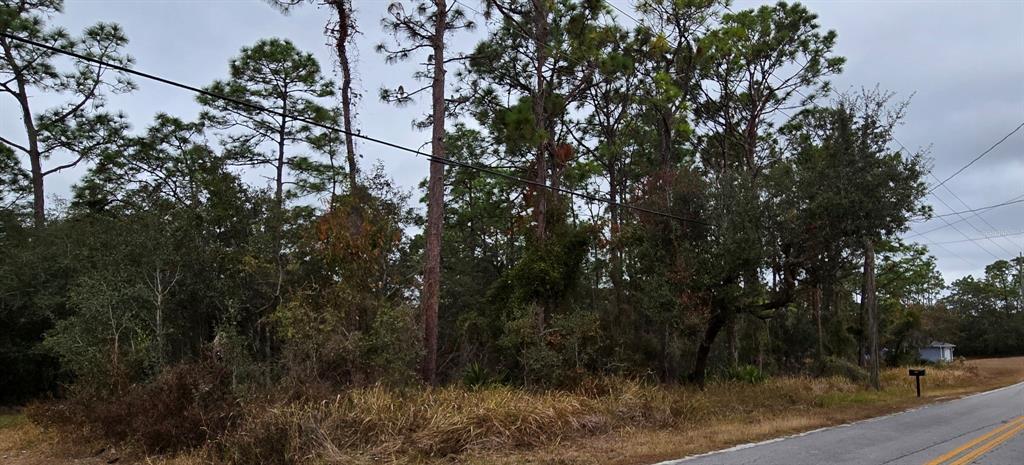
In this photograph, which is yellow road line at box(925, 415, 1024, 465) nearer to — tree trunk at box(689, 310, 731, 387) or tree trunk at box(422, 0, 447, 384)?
tree trunk at box(689, 310, 731, 387)

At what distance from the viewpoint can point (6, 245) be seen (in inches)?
856

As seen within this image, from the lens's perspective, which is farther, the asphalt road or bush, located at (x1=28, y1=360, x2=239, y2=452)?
bush, located at (x1=28, y1=360, x2=239, y2=452)

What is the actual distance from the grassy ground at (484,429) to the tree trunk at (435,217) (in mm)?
2794

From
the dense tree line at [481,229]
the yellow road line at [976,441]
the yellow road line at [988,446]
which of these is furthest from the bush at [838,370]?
the yellow road line at [988,446]

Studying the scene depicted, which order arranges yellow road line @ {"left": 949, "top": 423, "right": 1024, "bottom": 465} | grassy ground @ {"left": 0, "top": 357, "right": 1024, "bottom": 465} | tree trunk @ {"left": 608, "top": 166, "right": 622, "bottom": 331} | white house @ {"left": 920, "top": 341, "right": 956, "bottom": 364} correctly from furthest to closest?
white house @ {"left": 920, "top": 341, "right": 956, "bottom": 364} < tree trunk @ {"left": 608, "top": 166, "right": 622, "bottom": 331} < grassy ground @ {"left": 0, "top": 357, "right": 1024, "bottom": 465} < yellow road line @ {"left": 949, "top": 423, "right": 1024, "bottom": 465}

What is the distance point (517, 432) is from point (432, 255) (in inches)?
255

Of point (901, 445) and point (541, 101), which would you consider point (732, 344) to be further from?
point (901, 445)

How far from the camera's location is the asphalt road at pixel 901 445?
9422 millimetres

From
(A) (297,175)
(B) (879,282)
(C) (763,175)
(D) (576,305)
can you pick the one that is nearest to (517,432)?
(D) (576,305)

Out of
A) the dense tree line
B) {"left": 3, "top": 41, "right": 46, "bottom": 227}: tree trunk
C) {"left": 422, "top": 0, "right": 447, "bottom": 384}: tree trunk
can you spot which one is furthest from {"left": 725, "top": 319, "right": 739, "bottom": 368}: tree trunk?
{"left": 3, "top": 41, "right": 46, "bottom": 227}: tree trunk

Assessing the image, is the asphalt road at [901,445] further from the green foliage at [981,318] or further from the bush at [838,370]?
the green foliage at [981,318]

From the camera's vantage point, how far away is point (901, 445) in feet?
35.5

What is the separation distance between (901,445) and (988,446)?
4.56ft

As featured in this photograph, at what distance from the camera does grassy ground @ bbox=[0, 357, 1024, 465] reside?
31.2ft
